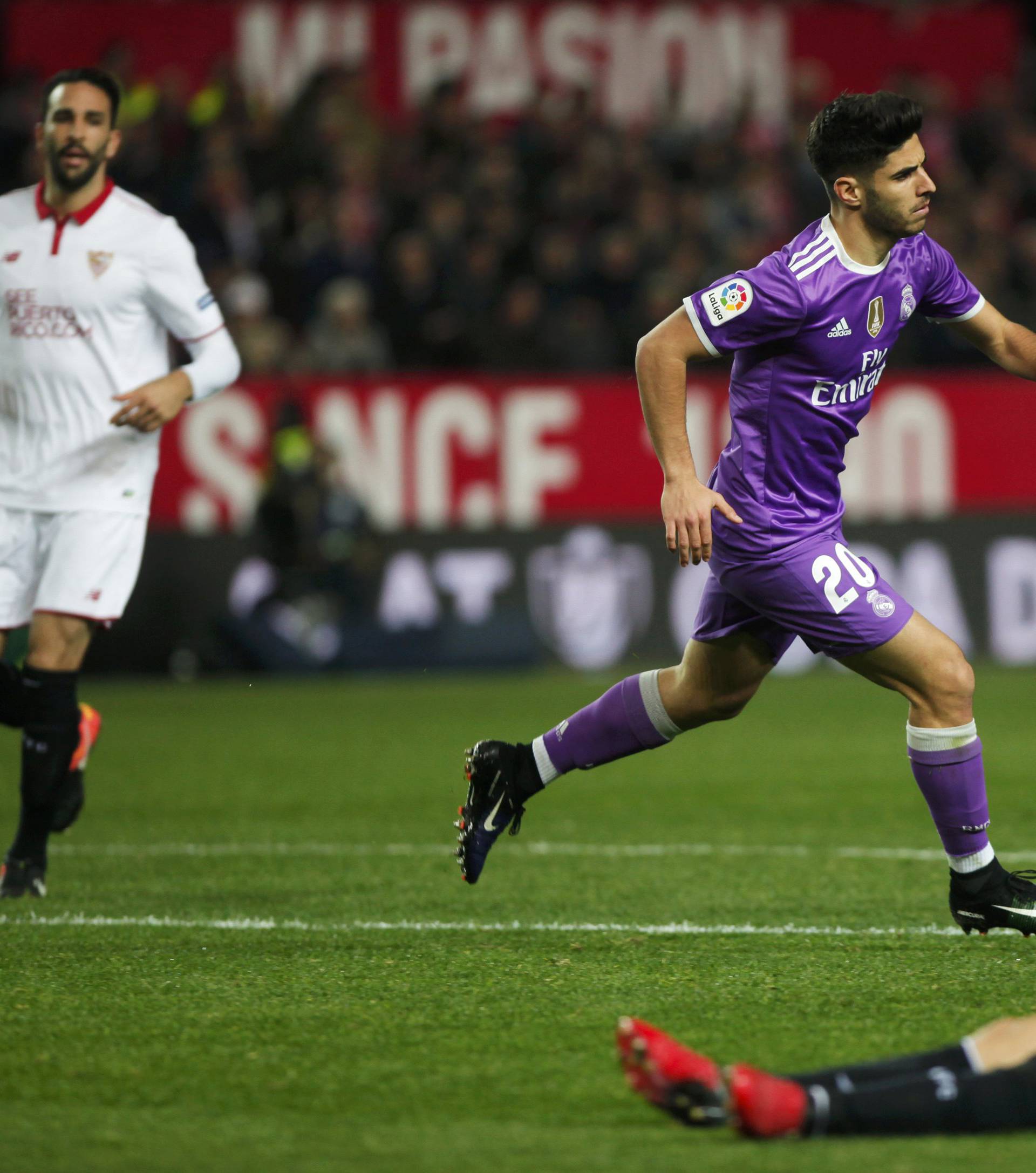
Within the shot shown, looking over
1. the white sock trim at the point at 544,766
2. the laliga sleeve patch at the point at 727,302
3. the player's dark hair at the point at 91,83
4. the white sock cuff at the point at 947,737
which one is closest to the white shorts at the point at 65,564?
the player's dark hair at the point at 91,83

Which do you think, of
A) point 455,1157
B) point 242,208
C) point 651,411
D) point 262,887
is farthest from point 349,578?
point 455,1157

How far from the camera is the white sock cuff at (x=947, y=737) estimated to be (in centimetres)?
511

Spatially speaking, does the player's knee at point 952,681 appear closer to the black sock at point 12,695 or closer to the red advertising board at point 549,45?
the black sock at point 12,695

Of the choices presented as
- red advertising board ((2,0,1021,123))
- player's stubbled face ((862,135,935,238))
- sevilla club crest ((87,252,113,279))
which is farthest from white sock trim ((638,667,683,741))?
red advertising board ((2,0,1021,123))

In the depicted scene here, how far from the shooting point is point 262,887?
20.6 feet

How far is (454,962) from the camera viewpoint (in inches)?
195

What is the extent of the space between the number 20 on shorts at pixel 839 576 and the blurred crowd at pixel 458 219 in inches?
383

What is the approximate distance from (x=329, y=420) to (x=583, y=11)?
5.65m

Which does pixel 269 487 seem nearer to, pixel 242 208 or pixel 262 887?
pixel 242 208

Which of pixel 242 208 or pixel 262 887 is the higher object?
pixel 242 208

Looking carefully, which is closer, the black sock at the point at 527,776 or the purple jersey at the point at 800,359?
the purple jersey at the point at 800,359

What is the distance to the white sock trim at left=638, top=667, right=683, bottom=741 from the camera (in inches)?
217

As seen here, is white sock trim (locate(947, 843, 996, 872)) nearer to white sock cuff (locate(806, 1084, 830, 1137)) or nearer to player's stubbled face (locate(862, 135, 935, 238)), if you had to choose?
player's stubbled face (locate(862, 135, 935, 238))

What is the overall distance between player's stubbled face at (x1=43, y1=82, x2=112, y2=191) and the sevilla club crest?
213mm
